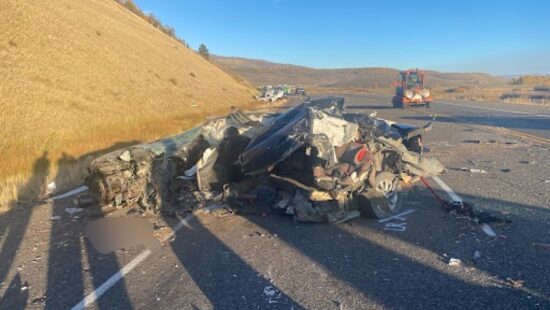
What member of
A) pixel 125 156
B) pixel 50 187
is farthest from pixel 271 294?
pixel 50 187

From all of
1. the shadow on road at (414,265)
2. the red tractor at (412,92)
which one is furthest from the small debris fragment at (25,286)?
the red tractor at (412,92)

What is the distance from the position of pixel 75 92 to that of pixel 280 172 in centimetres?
1838

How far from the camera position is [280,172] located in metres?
6.97

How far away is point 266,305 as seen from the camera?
4031 millimetres

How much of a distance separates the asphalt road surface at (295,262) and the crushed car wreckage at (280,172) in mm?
329

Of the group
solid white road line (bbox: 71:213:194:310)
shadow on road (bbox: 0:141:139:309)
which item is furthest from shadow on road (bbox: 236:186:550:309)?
shadow on road (bbox: 0:141:139:309)

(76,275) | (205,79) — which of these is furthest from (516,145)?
(205,79)

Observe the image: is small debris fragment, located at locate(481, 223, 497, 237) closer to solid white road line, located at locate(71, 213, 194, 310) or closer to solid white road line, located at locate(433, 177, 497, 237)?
solid white road line, located at locate(433, 177, 497, 237)

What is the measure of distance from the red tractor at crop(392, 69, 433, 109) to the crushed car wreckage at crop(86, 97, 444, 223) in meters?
21.3

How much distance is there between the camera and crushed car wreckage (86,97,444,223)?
641cm

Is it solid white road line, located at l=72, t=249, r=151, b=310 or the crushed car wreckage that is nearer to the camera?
solid white road line, located at l=72, t=249, r=151, b=310

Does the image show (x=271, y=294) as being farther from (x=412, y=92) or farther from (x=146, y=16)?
(x=146, y=16)

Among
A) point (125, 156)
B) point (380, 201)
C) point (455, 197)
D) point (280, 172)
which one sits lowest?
point (455, 197)

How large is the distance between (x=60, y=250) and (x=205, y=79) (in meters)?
39.9
